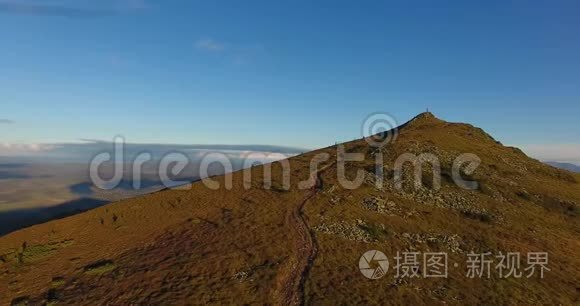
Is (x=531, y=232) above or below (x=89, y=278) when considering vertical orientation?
above

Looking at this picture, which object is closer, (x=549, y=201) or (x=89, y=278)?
(x=89, y=278)

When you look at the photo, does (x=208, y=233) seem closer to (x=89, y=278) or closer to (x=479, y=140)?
(x=89, y=278)

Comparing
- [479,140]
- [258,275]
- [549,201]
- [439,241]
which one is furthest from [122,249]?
[479,140]

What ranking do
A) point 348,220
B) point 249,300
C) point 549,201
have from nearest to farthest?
point 249,300, point 348,220, point 549,201

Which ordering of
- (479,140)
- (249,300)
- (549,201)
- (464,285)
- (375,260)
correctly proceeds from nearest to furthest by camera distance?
(249,300) < (464,285) < (375,260) < (549,201) < (479,140)

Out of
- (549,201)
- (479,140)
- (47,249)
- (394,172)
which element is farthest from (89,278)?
(479,140)

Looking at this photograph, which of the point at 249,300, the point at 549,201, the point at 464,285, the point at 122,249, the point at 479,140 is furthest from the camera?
the point at 479,140

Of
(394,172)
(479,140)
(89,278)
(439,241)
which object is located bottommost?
(89,278)

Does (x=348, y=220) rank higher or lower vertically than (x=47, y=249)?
higher

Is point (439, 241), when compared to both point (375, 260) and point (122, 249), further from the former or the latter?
point (122, 249)
